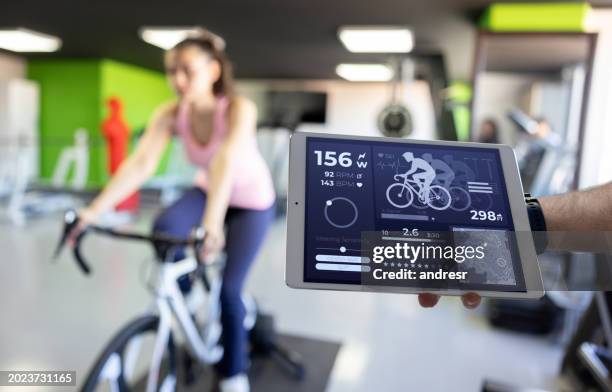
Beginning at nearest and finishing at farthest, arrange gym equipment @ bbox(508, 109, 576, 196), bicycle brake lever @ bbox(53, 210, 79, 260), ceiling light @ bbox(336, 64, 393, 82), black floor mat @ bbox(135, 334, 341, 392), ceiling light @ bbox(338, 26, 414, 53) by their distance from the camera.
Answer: bicycle brake lever @ bbox(53, 210, 79, 260) → black floor mat @ bbox(135, 334, 341, 392) → gym equipment @ bbox(508, 109, 576, 196) → ceiling light @ bbox(338, 26, 414, 53) → ceiling light @ bbox(336, 64, 393, 82)

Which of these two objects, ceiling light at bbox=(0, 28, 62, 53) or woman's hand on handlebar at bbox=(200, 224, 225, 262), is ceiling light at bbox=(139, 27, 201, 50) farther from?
woman's hand on handlebar at bbox=(200, 224, 225, 262)

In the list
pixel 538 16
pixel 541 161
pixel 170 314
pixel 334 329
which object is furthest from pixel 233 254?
pixel 538 16

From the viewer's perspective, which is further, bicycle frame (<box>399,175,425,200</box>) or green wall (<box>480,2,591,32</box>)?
green wall (<box>480,2,591,32</box>)

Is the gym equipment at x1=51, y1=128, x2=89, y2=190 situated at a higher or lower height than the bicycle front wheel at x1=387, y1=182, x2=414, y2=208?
lower

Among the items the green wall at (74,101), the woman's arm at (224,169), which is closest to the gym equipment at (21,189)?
the green wall at (74,101)

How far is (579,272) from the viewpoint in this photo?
69 centimetres

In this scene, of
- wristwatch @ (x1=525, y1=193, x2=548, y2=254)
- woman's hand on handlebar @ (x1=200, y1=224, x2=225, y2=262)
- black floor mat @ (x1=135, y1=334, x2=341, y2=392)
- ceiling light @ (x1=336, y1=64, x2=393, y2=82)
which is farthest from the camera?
ceiling light @ (x1=336, y1=64, x2=393, y2=82)

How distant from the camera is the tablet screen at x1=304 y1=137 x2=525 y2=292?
65 centimetres

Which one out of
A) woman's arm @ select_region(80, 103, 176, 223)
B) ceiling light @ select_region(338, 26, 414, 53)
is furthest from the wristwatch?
ceiling light @ select_region(338, 26, 414, 53)

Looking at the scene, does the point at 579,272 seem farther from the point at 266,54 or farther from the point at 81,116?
the point at 81,116

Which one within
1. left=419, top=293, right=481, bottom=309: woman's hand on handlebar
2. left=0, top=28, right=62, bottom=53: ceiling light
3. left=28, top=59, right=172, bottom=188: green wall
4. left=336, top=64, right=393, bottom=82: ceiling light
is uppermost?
left=336, top=64, right=393, bottom=82: ceiling light

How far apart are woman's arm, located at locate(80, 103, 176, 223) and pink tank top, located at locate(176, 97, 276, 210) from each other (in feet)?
0.23

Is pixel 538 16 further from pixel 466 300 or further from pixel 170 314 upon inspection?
pixel 466 300

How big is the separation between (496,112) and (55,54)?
7721 millimetres
